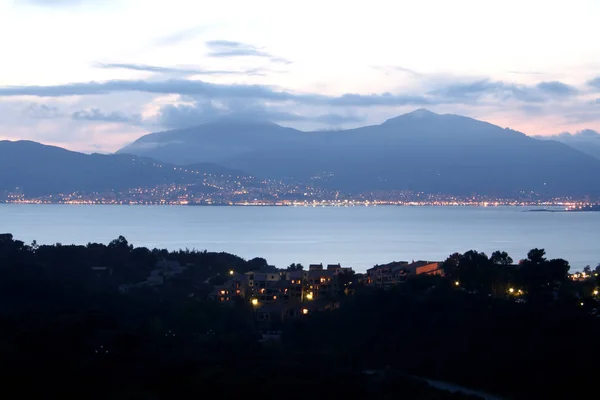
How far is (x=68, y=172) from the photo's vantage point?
325 ft

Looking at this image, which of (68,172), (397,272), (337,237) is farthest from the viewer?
(68,172)

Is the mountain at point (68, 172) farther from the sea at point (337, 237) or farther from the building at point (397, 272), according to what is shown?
the building at point (397, 272)

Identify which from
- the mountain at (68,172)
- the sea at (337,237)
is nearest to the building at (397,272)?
the sea at (337,237)

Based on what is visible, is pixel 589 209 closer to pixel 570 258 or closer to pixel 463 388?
pixel 570 258

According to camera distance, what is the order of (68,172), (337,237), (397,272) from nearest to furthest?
1. (397,272)
2. (337,237)
3. (68,172)

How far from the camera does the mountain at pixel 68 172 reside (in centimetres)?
9631

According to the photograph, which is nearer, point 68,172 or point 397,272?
point 397,272

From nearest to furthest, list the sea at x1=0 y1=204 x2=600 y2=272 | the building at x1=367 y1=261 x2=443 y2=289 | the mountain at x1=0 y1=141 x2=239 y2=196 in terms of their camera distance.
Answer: the building at x1=367 y1=261 x2=443 y2=289
the sea at x1=0 y1=204 x2=600 y2=272
the mountain at x1=0 y1=141 x2=239 y2=196

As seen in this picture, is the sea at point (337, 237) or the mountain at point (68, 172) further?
the mountain at point (68, 172)

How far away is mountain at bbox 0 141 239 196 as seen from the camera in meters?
96.3

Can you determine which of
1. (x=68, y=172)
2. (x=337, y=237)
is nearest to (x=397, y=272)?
(x=337, y=237)

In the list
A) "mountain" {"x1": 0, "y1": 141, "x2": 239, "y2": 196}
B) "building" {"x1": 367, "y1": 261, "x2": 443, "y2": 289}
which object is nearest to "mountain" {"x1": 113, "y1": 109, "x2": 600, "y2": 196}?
"mountain" {"x1": 0, "y1": 141, "x2": 239, "y2": 196}

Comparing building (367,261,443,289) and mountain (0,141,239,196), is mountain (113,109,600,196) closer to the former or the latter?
mountain (0,141,239,196)

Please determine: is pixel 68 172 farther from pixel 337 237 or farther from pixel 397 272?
pixel 397 272
